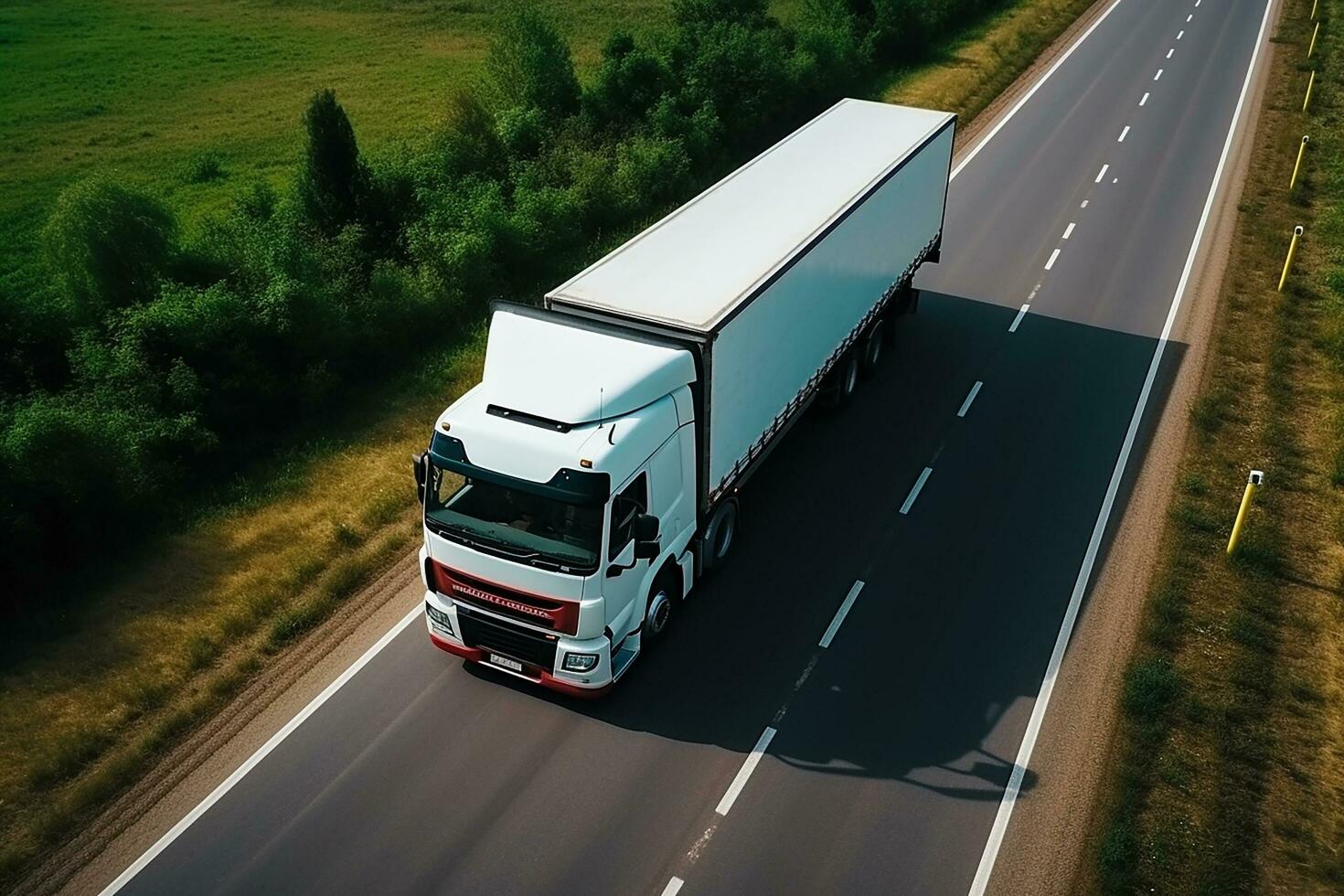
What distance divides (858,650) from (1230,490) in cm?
758

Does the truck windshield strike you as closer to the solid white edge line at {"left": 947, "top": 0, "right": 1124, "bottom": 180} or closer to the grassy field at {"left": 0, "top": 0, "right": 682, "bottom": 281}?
the solid white edge line at {"left": 947, "top": 0, "right": 1124, "bottom": 180}

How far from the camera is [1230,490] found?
1616 centimetres

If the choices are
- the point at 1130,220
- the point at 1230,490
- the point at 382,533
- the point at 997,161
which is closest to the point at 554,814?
the point at 382,533

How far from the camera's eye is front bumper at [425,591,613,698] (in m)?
11.5

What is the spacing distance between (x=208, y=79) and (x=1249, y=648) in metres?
41.3

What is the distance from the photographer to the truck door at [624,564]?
1117 centimetres

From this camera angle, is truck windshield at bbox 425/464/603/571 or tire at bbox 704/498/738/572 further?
tire at bbox 704/498/738/572

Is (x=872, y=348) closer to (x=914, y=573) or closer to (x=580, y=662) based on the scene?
(x=914, y=573)

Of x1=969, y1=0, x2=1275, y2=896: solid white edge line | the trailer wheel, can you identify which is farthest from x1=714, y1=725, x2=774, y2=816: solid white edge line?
the trailer wheel

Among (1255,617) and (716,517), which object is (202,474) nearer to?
(716,517)

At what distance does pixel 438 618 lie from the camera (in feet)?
39.9

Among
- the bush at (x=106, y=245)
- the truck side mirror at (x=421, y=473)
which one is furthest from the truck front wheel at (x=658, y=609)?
the bush at (x=106, y=245)

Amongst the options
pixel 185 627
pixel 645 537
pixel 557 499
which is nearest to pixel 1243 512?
pixel 645 537

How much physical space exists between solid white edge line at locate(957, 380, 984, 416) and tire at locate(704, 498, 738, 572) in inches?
233
